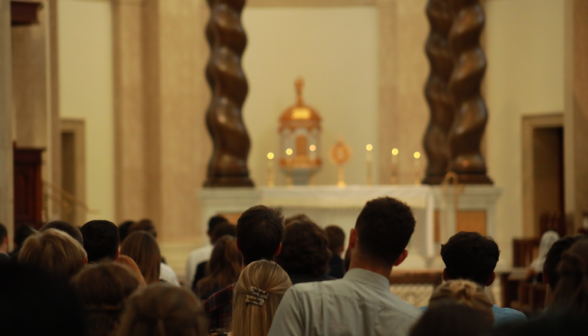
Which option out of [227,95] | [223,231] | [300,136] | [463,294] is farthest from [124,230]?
[300,136]

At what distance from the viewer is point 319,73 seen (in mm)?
18484

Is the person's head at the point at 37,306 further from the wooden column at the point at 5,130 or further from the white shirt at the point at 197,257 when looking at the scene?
the wooden column at the point at 5,130

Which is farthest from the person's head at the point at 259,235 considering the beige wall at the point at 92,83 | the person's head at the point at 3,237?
the beige wall at the point at 92,83

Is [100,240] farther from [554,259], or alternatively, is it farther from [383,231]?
[554,259]

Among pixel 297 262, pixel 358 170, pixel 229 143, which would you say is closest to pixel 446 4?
pixel 229 143

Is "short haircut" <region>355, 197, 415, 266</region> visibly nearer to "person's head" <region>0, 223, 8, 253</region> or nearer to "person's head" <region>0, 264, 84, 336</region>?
"person's head" <region>0, 264, 84, 336</region>

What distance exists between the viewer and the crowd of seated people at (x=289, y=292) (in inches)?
53.9

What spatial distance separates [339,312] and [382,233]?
0.32m

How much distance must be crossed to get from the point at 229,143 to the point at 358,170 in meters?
7.58

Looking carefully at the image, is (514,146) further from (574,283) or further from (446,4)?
(574,283)

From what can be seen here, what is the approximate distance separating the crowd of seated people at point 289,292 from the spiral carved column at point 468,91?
7.31 m

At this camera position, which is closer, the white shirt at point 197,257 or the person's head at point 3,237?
the person's head at point 3,237

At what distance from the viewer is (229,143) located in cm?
1096

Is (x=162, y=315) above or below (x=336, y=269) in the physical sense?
above
